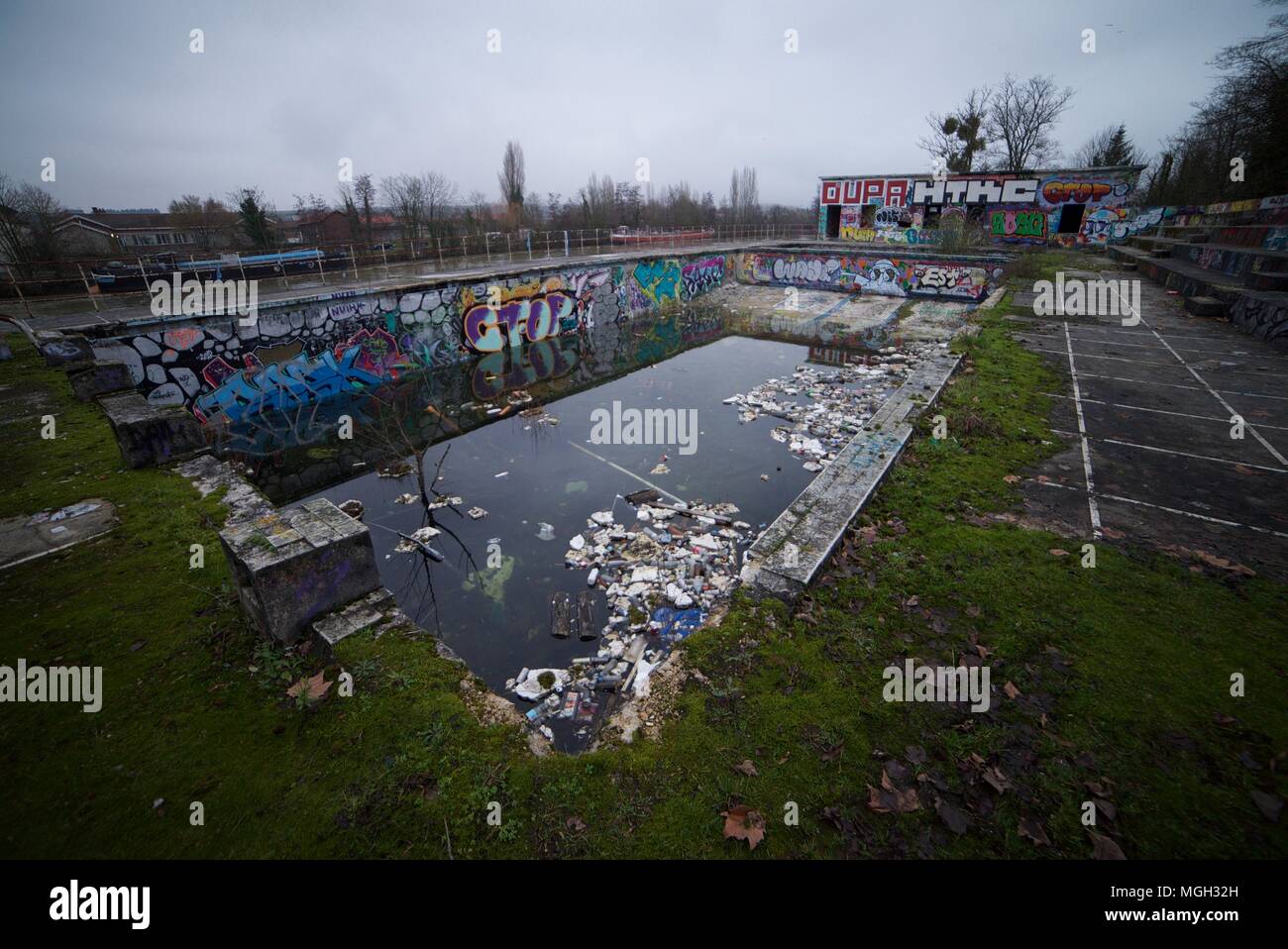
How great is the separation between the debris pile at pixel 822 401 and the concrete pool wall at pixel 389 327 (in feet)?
27.0

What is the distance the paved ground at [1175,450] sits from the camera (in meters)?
5.32

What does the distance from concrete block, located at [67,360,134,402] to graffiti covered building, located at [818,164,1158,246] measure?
104 ft

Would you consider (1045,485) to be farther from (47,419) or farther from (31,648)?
(47,419)

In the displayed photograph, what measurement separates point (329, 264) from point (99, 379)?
42.4 ft

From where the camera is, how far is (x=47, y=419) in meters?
7.98

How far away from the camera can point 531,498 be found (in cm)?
724

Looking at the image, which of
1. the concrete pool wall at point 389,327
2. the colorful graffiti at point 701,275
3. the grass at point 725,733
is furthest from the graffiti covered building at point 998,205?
the grass at point 725,733

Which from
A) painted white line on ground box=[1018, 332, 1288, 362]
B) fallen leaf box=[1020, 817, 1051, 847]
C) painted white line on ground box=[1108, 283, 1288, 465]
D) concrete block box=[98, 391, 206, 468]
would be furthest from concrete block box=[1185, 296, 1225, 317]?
concrete block box=[98, 391, 206, 468]

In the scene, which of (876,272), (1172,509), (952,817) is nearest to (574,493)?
(952,817)

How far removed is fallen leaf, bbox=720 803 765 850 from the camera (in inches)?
106

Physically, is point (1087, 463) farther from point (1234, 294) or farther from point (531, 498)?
point (1234, 294)

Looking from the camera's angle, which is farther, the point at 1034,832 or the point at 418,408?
the point at 418,408

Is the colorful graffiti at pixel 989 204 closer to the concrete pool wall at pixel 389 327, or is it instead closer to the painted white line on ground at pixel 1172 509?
the concrete pool wall at pixel 389 327

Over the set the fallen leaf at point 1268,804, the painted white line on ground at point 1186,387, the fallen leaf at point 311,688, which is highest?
the painted white line on ground at point 1186,387
